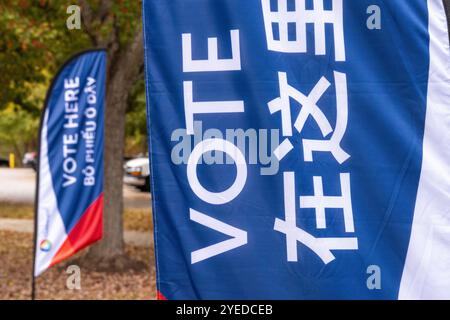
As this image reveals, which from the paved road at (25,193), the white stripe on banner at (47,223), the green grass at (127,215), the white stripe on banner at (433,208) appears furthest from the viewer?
the paved road at (25,193)

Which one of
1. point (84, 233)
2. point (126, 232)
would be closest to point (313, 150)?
point (84, 233)

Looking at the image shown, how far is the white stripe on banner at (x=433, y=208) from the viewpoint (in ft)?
8.75

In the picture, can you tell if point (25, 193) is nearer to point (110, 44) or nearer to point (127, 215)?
point (127, 215)

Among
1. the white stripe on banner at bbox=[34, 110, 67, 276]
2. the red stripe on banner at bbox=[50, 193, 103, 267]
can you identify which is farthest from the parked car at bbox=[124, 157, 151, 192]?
the white stripe on banner at bbox=[34, 110, 67, 276]

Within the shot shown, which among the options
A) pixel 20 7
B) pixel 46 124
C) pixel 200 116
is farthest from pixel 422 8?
pixel 20 7

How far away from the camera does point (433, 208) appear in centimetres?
267

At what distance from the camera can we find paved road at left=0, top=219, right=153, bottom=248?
17.5 meters

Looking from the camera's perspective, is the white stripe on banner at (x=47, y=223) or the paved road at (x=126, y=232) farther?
the paved road at (x=126, y=232)

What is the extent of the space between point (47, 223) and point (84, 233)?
1.88ft

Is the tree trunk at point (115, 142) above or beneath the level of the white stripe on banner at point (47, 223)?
above

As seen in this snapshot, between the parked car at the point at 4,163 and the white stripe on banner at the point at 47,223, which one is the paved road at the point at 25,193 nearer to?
the parked car at the point at 4,163

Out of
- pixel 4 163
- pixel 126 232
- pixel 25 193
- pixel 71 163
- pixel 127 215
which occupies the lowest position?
pixel 126 232

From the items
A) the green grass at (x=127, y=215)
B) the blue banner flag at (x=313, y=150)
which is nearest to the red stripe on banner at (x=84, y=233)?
the blue banner flag at (x=313, y=150)

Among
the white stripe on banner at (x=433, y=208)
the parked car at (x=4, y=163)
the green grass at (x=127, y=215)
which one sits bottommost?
the white stripe on banner at (x=433, y=208)
